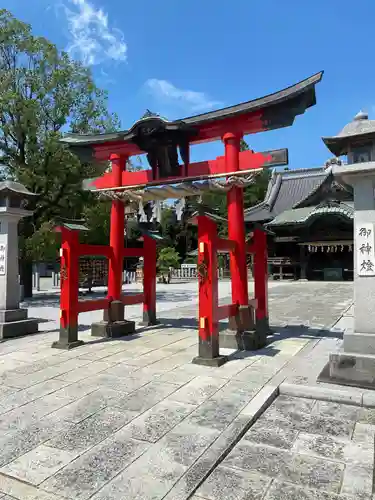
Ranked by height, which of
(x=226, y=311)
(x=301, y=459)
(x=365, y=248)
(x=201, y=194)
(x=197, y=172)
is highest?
(x=197, y=172)

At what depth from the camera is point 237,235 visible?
7.13 metres

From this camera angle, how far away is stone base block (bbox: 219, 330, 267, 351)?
6809 millimetres

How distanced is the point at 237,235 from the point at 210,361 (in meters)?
2.50

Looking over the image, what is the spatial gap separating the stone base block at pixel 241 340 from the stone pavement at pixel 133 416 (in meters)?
0.22

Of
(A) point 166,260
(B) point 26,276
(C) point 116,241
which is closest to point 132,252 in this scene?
(C) point 116,241

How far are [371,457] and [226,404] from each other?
156 cm

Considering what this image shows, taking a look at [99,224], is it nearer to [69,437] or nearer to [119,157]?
[119,157]

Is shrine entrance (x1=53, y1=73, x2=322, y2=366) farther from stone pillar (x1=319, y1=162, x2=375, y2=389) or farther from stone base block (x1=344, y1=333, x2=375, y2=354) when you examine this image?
stone base block (x1=344, y1=333, x2=375, y2=354)

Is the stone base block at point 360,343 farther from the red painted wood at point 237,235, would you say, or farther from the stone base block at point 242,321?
the red painted wood at point 237,235

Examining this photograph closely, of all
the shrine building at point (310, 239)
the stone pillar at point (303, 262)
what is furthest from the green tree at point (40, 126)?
the stone pillar at point (303, 262)

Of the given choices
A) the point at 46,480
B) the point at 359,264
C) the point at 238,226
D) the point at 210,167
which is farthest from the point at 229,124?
the point at 46,480

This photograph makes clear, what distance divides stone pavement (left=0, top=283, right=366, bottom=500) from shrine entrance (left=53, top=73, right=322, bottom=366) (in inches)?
25.4

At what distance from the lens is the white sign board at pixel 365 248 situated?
4953mm

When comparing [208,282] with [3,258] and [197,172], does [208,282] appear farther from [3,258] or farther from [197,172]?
[3,258]
